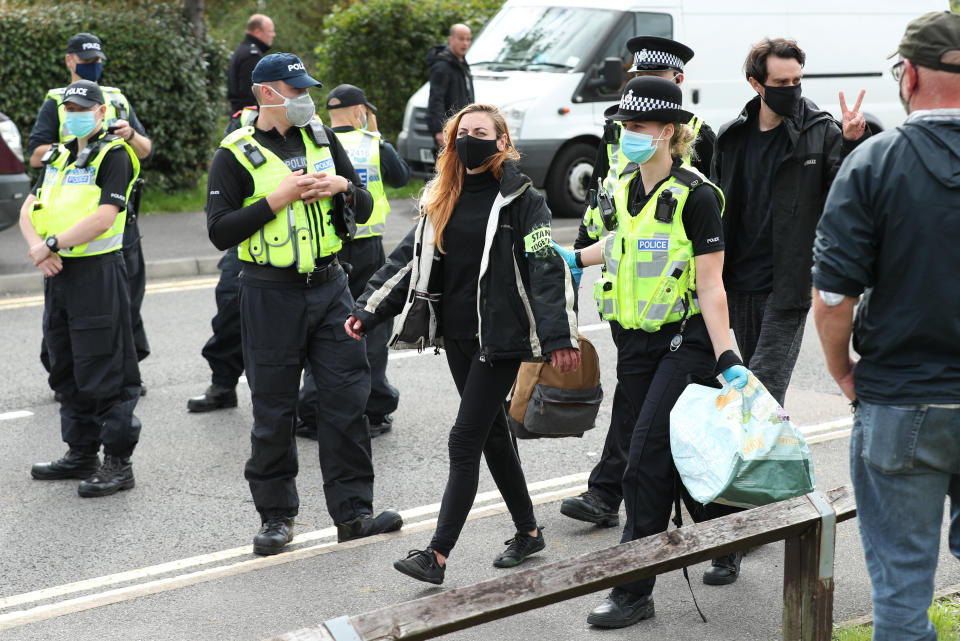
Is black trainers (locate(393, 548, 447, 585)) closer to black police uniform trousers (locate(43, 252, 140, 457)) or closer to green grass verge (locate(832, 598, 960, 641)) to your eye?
green grass verge (locate(832, 598, 960, 641))

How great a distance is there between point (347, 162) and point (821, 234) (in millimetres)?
2838

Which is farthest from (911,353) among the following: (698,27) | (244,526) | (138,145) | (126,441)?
(698,27)

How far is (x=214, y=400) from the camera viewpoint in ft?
23.9

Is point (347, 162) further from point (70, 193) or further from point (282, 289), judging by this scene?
point (70, 193)

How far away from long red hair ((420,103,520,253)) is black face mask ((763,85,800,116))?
1.09 metres

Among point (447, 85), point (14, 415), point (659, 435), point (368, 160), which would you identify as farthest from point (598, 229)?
point (447, 85)

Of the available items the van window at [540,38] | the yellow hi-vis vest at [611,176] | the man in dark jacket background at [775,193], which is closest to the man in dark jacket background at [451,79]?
the van window at [540,38]

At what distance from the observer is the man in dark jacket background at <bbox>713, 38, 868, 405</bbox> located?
480cm

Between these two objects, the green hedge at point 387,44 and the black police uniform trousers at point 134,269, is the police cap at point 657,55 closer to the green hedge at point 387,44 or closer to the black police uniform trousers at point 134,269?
the black police uniform trousers at point 134,269

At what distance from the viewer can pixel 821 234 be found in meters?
2.93

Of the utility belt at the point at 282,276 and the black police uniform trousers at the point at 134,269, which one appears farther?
the black police uniform trousers at the point at 134,269

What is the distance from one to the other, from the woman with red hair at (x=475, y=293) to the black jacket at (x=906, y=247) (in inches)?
62.8

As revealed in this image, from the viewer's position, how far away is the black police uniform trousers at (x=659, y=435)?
418cm

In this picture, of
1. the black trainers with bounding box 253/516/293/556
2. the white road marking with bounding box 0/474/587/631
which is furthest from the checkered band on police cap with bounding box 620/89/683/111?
the black trainers with bounding box 253/516/293/556
